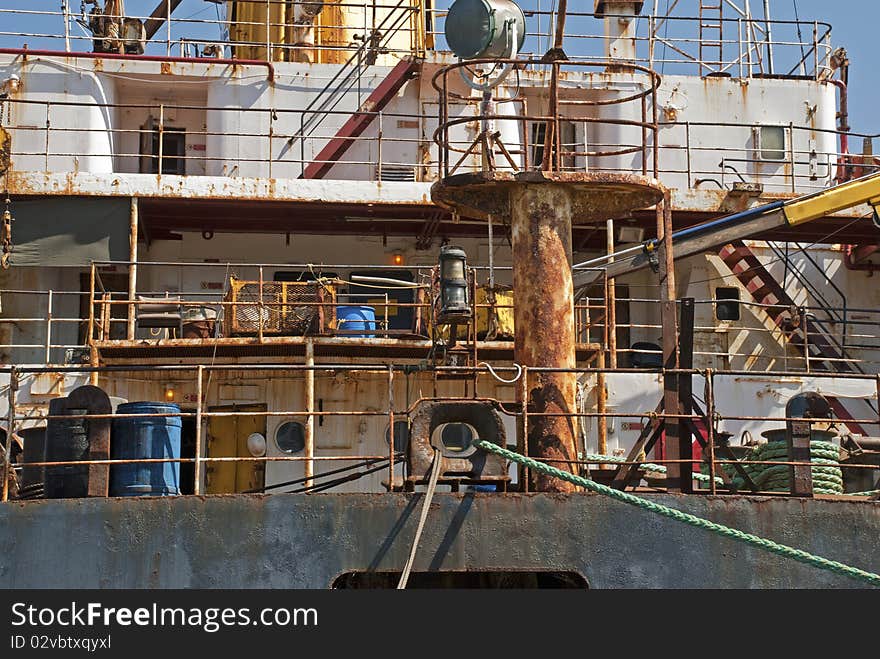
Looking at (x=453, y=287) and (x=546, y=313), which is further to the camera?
(x=453, y=287)

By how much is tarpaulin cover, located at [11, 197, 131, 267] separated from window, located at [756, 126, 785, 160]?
1012cm

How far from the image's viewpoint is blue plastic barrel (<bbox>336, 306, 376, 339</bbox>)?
1698cm

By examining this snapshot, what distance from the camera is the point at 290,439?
16.7 meters

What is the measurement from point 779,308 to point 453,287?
8.75m

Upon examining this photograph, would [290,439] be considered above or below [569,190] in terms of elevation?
below

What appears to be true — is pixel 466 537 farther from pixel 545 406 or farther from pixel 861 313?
pixel 861 313

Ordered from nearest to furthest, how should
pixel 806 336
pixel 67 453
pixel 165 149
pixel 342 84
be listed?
pixel 67 453, pixel 806 336, pixel 342 84, pixel 165 149

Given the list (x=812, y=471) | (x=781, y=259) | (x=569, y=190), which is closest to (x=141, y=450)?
(x=569, y=190)

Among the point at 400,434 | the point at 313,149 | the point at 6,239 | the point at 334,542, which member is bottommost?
the point at 334,542

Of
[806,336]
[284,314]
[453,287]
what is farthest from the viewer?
[806,336]

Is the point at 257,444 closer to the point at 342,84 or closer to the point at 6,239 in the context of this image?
the point at 6,239

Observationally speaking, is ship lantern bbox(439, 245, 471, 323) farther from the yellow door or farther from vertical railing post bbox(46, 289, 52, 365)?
vertical railing post bbox(46, 289, 52, 365)
